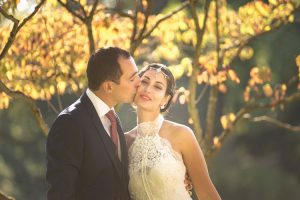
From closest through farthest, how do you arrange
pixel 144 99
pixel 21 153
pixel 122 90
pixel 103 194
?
pixel 103 194 < pixel 122 90 < pixel 144 99 < pixel 21 153

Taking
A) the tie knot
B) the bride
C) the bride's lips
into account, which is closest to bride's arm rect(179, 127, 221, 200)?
the bride

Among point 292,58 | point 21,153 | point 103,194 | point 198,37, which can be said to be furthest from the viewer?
point 21,153

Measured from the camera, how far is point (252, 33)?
8.74 meters

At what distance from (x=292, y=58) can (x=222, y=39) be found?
Result: 7668 millimetres

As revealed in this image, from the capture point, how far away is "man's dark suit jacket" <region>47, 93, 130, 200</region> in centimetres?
383

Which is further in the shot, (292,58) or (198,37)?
(292,58)

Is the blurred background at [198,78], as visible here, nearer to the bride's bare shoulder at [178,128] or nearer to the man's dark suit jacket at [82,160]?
the bride's bare shoulder at [178,128]

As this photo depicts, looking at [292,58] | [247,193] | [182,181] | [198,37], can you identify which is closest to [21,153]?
[247,193]

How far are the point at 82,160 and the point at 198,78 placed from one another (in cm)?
463

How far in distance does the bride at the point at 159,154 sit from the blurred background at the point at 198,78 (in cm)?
113

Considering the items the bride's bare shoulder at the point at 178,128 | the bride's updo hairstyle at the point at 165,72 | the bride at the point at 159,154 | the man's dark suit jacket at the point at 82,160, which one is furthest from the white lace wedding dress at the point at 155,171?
the man's dark suit jacket at the point at 82,160

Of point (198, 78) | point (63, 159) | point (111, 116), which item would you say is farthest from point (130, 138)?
point (198, 78)

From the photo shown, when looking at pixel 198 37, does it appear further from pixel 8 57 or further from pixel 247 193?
pixel 247 193

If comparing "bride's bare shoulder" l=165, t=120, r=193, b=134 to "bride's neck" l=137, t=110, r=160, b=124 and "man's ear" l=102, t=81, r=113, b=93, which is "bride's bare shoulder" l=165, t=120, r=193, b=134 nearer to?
"bride's neck" l=137, t=110, r=160, b=124
